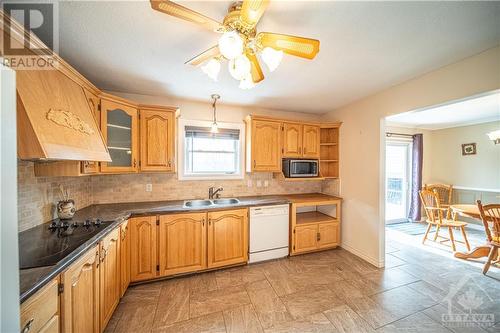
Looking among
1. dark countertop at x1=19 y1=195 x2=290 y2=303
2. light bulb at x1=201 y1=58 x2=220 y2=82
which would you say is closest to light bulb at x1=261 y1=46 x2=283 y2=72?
light bulb at x1=201 y1=58 x2=220 y2=82

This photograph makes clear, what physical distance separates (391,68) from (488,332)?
8.52ft

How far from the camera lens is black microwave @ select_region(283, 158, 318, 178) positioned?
3.09 metres

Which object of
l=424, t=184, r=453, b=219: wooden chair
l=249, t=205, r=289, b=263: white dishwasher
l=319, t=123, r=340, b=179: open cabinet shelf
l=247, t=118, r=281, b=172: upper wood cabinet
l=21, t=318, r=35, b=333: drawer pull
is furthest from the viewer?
l=424, t=184, r=453, b=219: wooden chair

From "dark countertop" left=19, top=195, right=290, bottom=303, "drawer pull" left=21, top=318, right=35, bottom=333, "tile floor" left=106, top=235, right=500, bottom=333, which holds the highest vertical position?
"dark countertop" left=19, top=195, right=290, bottom=303

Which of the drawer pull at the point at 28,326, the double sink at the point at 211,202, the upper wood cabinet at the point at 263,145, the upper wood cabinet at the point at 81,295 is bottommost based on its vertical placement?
the upper wood cabinet at the point at 81,295

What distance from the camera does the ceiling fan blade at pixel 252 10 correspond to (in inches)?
35.5

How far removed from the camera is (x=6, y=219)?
0.60 meters

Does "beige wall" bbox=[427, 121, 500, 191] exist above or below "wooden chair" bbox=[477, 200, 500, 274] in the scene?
above

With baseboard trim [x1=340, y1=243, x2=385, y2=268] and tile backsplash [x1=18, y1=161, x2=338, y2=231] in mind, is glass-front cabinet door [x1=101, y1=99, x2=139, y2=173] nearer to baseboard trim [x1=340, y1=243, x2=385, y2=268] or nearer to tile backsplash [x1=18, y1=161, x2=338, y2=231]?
tile backsplash [x1=18, y1=161, x2=338, y2=231]

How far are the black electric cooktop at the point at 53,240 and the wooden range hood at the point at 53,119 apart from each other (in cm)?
58

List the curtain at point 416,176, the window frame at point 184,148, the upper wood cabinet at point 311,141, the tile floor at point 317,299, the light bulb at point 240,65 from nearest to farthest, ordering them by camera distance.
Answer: the light bulb at point 240,65
the tile floor at point 317,299
the window frame at point 184,148
the upper wood cabinet at point 311,141
the curtain at point 416,176

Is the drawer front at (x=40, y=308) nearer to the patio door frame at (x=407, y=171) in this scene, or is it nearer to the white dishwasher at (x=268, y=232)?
the white dishwasher at (x=268, y=232)

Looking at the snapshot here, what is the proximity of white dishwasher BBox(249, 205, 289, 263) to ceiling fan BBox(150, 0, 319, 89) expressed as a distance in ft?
6.31

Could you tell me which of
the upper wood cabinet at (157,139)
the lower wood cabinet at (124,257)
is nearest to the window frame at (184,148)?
the upper wood cabinet at (157,139)
